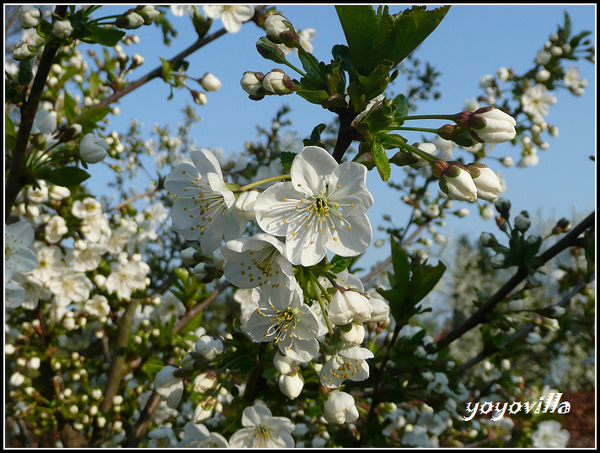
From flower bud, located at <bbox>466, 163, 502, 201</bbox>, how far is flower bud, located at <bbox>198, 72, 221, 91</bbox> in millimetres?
1815

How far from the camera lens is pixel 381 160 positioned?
3.63 feet

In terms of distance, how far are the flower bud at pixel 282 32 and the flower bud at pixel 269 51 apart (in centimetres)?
3

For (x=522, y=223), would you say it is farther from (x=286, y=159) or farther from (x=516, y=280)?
(x=286, y=159)

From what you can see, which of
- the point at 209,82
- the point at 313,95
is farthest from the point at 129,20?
the point at 313,95

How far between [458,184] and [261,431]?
1.11 metres

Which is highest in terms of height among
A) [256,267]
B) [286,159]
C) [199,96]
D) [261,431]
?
[199,96]

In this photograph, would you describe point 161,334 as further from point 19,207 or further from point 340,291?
point 340,291

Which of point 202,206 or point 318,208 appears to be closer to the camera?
point 318,208

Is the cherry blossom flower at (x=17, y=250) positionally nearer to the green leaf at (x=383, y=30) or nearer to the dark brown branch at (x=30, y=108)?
the dark brown branch at (x=30, y=108)

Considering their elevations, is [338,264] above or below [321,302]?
above

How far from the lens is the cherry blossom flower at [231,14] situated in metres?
2.31

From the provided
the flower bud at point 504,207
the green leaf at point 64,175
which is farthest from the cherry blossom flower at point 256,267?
the flower bud at point 504,207

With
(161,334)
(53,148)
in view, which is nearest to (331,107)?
(53,148)

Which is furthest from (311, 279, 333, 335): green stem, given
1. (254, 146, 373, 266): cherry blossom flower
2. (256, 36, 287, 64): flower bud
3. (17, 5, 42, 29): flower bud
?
(17, 5, 42, 29): flower bud
